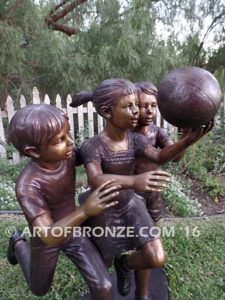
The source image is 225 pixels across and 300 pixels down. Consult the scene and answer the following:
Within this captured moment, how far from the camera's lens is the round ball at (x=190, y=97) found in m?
1.38

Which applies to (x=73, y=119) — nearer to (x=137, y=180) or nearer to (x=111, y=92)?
(x=111, y=92)

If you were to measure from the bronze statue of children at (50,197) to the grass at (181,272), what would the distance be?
0.64 meters

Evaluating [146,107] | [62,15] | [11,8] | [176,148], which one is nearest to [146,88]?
[146,107]

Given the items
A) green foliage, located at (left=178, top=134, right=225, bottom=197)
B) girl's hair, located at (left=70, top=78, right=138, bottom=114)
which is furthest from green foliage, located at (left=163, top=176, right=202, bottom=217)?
girl's hair, located at (left=70, top=78, right=138, bottom=114)

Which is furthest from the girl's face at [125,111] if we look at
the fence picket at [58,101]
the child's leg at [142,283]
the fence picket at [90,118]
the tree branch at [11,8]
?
the fence picket at [90,118]

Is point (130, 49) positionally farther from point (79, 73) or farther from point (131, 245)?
point (131, 245)

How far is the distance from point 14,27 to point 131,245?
426 cm

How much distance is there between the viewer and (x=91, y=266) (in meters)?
1.50

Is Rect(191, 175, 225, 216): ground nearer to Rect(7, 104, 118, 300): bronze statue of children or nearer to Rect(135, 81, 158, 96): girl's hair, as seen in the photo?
Rect(135, 81, 158, 96): girl's hair

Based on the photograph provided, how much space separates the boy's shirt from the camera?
4.36 feet

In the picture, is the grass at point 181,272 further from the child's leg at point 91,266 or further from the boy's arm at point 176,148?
the boy's arm at point 176,148

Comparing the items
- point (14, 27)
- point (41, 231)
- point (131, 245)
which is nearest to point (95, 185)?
point (41, 231)

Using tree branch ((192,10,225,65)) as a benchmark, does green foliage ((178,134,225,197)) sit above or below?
below

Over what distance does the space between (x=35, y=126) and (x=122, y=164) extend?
447 millimetres
